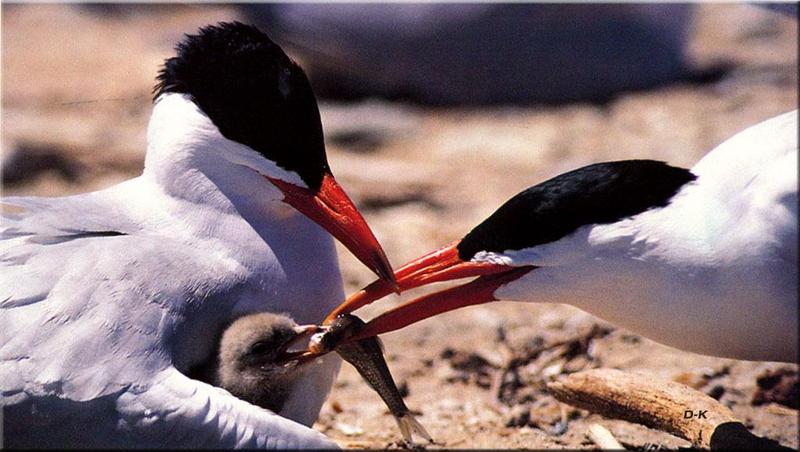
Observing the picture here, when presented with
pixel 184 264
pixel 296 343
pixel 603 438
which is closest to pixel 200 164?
pixel 184 264

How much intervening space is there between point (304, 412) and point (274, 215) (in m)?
0.56

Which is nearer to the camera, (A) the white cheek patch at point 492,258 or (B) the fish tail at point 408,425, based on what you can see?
(A) the white cheek patch at point 492,258

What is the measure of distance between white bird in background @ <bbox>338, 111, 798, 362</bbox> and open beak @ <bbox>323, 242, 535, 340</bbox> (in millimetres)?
12

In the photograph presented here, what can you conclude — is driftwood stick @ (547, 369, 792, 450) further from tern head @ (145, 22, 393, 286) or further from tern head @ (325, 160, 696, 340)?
tern head @ (145, 22, 393, 286)

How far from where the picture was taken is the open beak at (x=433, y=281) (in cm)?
287

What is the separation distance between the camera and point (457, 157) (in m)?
6.49

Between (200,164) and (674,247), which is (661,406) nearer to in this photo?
(674,247)

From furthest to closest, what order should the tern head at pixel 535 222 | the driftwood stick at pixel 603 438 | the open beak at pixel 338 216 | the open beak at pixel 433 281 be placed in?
the driftwood stick at pixel 603 438, the open beak at pixel 338 216, the open beak at pixel 433 281, the tern head at pixel 535 222

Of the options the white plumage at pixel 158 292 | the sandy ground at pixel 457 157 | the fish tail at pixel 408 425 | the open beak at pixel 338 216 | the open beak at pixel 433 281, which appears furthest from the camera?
the sandy ground at pixel 457 157

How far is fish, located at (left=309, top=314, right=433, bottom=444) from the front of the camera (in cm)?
287

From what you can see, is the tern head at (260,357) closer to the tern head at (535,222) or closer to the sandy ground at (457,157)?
the tern head at (535,222)

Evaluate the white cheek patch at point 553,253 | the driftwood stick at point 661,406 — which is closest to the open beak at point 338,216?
the white cheek patch at point 553,253

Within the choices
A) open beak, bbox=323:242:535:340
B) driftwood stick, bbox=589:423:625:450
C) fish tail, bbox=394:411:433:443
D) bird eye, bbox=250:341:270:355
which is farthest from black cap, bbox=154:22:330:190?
driftwood stick, bbox=589:423:625:450

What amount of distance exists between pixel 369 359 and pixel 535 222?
0.65 meters
